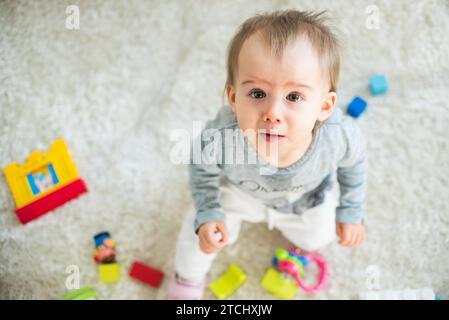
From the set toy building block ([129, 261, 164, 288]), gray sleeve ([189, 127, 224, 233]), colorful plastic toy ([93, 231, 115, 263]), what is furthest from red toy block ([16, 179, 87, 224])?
gray sleeve ([189, 127, 224, 233])

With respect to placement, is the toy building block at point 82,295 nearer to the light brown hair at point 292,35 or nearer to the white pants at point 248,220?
the white pants at point 248,220

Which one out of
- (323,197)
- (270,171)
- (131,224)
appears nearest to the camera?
(270,171)

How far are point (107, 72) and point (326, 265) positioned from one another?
736mm

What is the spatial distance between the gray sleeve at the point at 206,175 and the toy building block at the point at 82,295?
316mm

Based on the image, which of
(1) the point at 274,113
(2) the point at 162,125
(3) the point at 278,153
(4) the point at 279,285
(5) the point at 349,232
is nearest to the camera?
(1) the point at 274,113

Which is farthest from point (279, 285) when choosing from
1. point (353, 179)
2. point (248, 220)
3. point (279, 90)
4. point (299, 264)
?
point (279, 90)

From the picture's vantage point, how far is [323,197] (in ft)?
3.01

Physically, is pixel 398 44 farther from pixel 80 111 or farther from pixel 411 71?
pixel 80 111

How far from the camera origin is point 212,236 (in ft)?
2.76

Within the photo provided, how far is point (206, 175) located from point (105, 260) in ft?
1.19

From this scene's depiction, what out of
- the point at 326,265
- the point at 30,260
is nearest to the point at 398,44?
the point at 326,265

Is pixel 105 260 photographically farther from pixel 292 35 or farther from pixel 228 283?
pixel 292 35

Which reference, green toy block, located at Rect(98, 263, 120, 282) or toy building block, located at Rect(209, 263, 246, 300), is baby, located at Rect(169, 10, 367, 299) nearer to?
toy building block, located at Rect(209, 263, 246, 300)

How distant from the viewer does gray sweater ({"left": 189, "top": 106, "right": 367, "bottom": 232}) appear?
0.79 m
